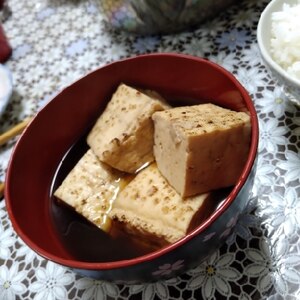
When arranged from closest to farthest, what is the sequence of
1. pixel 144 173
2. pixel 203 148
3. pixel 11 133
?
1. pixel 203 148
2. pixel 144 173
3. pixel 11 133

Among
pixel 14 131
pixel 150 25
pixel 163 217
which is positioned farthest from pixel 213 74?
pixel 14 131

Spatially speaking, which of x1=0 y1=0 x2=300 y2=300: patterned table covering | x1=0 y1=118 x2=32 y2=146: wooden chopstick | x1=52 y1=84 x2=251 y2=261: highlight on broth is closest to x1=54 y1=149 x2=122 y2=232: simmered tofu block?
x1=52 y1=84 x2=251 y2=261: highlight on broth

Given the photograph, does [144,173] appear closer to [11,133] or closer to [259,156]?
[259,156]

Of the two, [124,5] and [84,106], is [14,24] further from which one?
[84,106]

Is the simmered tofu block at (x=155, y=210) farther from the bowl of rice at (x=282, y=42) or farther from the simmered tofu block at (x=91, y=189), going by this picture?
the bowl of rice at (x=282, y=42)

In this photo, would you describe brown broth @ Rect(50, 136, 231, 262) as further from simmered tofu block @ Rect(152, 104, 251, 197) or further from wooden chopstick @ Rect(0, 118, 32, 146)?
wooden chopstick @ Rect(0, 118, 32, 146)

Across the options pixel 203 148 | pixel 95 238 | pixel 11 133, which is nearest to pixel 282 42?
pixel 203 148

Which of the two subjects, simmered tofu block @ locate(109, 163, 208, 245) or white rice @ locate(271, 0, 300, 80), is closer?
simmered tofu block @ locate(109, 163, 208, 245)
